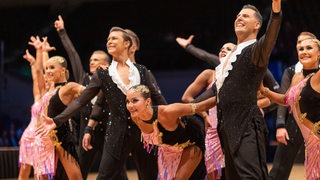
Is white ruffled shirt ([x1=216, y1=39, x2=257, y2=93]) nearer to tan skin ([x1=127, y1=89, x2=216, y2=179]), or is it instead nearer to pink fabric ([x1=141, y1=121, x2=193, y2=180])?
tan skin ([x1=127, y1=89, x2=216, y2=179])

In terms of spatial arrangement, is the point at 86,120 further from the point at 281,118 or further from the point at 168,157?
the point at 281,118

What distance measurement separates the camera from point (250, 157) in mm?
3492

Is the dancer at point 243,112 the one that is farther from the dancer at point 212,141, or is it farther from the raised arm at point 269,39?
the dancer at point 212,141

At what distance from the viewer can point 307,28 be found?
420 inches

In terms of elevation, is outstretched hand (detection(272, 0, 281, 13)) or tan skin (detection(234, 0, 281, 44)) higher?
outstretched hand (detection(272, 0, 281, 13))

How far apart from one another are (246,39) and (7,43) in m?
9.47

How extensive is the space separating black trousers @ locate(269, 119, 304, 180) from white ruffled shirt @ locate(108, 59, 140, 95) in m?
1.44

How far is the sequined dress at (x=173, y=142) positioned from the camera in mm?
4266

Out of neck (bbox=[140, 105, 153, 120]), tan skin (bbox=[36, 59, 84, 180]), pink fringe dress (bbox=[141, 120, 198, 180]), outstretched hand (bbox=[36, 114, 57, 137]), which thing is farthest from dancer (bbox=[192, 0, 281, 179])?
tan skin (bbox=[36, 59, 84, 180])

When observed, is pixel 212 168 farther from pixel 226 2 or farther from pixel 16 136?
pixel 226 2

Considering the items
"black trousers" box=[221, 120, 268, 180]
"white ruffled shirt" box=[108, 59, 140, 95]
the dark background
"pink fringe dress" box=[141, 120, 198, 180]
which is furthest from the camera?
the dark background

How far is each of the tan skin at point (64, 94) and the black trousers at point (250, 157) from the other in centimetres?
166

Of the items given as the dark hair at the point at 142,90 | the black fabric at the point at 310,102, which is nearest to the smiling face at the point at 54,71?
the dark hair at the point at 142,90

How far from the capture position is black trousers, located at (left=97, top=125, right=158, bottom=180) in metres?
4.36
